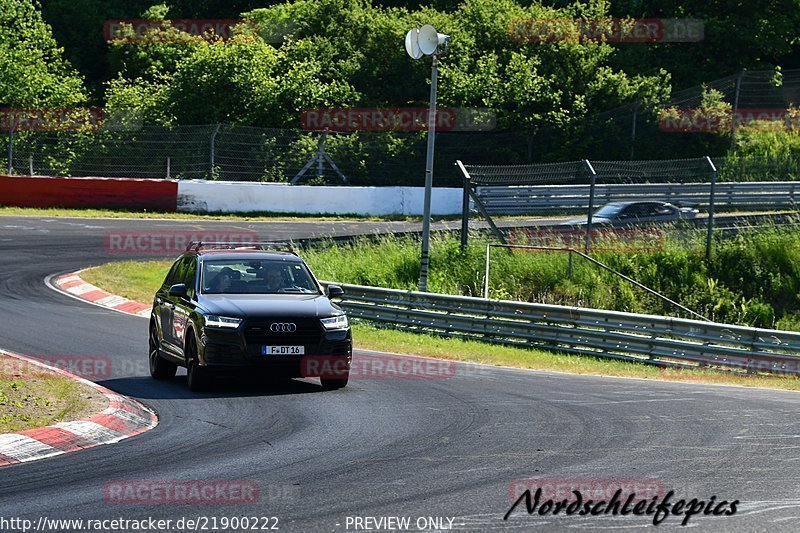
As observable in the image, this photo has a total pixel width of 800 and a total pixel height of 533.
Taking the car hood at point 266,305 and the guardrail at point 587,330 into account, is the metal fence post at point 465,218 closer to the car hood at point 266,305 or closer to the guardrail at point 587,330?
the guardrail at point 587,330

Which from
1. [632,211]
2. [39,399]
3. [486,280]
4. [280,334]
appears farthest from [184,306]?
[632,211]

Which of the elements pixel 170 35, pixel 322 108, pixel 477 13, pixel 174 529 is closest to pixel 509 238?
pixel 174 529

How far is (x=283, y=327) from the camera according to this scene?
12.7 m

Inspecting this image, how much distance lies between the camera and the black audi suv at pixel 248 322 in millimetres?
12688

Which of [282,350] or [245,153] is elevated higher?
[245,153]

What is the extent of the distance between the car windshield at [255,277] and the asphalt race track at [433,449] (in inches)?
44.7

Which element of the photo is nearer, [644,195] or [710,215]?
[710,215]

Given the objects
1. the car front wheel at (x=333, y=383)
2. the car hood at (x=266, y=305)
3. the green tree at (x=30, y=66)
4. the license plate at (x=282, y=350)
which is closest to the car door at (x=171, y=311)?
the car hood at (x=266, y=305)

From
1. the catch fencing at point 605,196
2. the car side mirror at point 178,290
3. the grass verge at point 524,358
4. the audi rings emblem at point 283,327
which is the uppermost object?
the catch fencing at point 605,196

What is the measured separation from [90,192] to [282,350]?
80.4 ft

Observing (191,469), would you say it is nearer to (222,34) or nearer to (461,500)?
(461,500)

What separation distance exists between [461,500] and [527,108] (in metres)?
37.3

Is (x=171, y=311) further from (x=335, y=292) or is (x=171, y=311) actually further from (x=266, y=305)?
(x=335, y=292)

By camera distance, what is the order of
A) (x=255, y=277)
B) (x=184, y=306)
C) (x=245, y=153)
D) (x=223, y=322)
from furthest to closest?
(x=245, y=153), (x=255, y=277), (x=184, y=306), (x=223, y=322)
